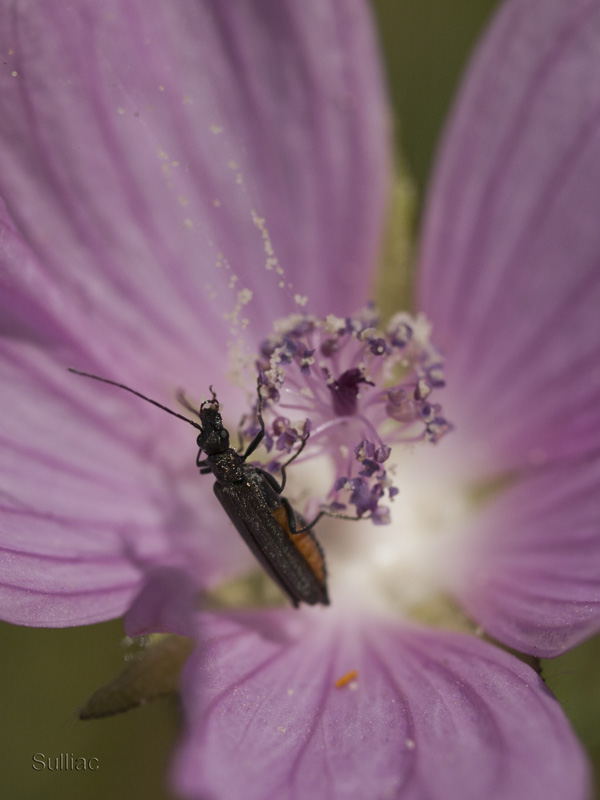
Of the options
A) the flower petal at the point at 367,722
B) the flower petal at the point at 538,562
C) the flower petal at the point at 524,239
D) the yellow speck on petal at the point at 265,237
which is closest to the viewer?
the flower petal at the point at 367,722

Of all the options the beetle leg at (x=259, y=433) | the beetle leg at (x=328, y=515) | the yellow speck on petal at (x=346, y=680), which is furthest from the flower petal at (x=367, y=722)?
the beetle leg at (x=259, y=433)

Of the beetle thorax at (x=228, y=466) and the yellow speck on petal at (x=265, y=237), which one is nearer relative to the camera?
the beetle thorax at (x=228, y=466)

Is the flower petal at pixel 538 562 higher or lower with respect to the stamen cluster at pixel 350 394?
lower

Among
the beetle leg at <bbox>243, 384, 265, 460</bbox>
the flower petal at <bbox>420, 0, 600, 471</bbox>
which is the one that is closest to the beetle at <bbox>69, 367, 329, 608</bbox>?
the beetle leg at <bbox>243, 384, 265, 460</bbox>

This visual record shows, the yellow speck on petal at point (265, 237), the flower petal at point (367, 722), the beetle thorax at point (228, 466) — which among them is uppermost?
the yellow speck on petal at point (265, 237)

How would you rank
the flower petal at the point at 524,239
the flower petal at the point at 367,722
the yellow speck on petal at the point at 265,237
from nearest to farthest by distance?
the flower petal at the point at 367,722 < the flower petal at the point at 524,239 < the yellow speck on petal at the point at 265,237

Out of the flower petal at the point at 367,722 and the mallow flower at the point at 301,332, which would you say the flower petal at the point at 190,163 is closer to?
the mallow flower at the point at 301,332
